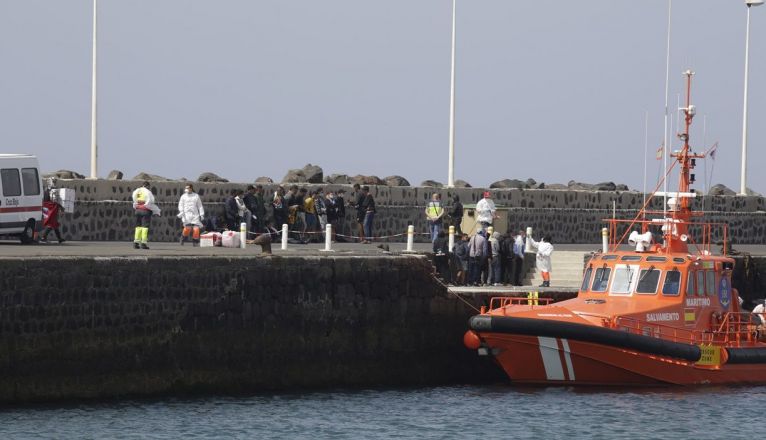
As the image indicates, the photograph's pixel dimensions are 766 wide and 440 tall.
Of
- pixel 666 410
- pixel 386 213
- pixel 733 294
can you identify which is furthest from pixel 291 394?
pixel 386 213

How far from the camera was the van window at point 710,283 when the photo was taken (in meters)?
27.4

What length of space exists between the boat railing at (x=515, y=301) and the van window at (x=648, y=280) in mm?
1709

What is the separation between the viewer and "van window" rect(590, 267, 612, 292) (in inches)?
1072

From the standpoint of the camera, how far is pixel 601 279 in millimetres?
27297

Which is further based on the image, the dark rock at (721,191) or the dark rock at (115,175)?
the dark rock at (721,191)

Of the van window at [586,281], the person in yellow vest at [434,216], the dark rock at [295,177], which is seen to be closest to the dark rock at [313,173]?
the dark rock at [295,177]

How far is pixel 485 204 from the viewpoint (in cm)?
3450

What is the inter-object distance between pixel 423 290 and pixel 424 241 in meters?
10.9

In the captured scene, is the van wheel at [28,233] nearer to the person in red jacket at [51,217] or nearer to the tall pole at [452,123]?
the person in red jacket at [51,217]

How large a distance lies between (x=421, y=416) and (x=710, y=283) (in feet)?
20.0

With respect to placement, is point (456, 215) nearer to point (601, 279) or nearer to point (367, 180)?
point (367, 180)

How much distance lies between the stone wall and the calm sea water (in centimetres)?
39

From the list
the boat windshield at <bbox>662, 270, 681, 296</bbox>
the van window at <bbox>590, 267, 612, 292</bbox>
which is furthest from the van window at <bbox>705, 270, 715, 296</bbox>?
the van window at <bbox>590, 267, 612, 292</bbox>

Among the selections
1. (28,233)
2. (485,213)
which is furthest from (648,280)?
(28,233)
